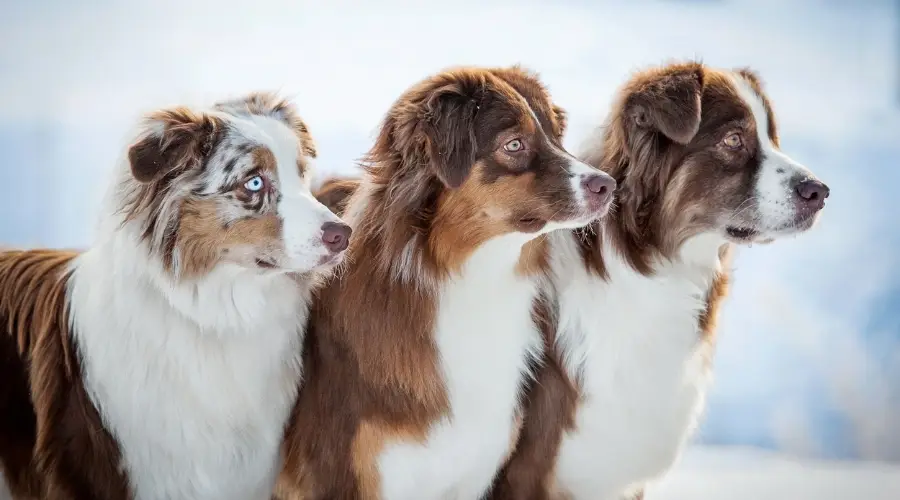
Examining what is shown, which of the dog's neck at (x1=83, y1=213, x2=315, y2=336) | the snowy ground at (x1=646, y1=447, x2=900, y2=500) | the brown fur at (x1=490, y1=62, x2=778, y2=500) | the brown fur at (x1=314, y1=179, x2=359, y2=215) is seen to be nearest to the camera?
the dog's neck at (x1=83, y1=213, x2=315, y2=336)

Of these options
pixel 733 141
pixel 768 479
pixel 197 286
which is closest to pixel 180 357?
pixel 197 286

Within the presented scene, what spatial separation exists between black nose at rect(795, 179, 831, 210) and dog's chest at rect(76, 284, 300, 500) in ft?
4.23

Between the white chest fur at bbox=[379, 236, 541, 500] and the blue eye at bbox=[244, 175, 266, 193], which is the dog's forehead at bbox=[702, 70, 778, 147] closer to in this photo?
the white chest fur at bbox=[379, 236, 541, 500]

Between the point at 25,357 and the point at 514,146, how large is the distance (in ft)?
4.25

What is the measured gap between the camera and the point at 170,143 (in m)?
2.20

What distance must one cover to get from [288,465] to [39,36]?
2095 millimetres

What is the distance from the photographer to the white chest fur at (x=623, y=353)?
2.46 metres

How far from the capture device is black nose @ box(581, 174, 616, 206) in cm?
214

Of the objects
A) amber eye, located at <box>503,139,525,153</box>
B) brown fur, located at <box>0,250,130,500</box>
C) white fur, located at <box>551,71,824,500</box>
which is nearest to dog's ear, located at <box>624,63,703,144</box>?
white fur, located at <box>551,71,824,500</box>

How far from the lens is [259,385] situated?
2383mm

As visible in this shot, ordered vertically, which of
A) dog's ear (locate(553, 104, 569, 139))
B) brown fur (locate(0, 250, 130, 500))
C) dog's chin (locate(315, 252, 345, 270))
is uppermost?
dog's ear (locate(553, 104, 569, 139))

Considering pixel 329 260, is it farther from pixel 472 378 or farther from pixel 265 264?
pixel 472 378

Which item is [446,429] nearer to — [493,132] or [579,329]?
[579,329]

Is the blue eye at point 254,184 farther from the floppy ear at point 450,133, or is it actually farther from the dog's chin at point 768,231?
the dog's chin at point 768,231
